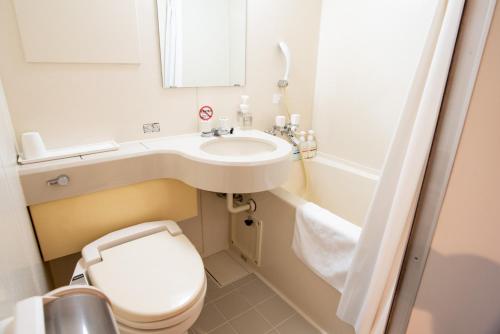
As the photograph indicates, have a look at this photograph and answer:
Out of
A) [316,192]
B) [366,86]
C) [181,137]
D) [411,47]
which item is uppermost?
[411,47]

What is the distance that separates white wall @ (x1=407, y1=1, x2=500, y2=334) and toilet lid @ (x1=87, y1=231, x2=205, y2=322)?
27.5 inches

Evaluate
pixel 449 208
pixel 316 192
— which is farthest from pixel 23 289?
pixel 316 192

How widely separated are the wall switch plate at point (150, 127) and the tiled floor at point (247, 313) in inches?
37.9

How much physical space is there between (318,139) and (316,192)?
1.30 feet

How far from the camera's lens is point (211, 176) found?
113cm

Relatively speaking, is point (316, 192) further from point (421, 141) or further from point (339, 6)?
point (421, 141)

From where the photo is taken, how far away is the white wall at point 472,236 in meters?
0.44

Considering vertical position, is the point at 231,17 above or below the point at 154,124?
above

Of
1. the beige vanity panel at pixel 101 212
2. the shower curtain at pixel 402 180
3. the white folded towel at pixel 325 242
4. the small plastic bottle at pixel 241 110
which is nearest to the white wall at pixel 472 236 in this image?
the shower curtain at pixel 402 180

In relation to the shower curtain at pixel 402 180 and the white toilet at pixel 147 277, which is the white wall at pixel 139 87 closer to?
the white toilet at pixel 147 277

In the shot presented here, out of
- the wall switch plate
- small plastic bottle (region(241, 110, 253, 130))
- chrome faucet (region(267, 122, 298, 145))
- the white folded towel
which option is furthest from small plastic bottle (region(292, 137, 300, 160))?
the wall switch plate

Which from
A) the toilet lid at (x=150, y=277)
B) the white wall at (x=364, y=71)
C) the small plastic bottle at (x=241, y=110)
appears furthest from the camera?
the small plastic bottle at (x=241, y=110)

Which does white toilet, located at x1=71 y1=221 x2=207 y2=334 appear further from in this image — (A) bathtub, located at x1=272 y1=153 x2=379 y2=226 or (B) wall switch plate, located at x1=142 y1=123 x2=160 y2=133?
(A) bathtub, located at x1=272 y1=153 x2=379 y2=226

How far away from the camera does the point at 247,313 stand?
144 cm
